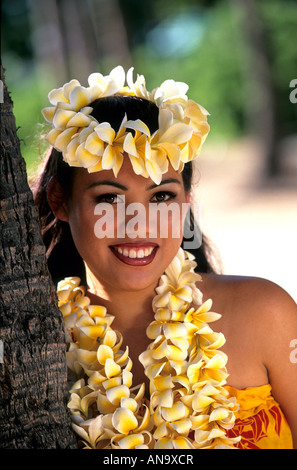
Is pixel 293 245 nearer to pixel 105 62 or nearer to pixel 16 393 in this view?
pixel 16 393

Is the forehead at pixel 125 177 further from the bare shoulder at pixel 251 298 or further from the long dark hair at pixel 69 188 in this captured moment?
the bare shoulder at pixel 251 298

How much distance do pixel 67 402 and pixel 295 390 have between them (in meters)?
0.80

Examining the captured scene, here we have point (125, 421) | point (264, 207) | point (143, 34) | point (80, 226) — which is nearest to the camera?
point (125, 421)

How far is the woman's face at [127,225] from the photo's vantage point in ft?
7.59

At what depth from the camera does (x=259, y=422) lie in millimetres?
2461

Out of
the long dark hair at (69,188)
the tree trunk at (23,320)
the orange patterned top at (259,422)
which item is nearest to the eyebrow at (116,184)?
the long dark hair at (69,188)

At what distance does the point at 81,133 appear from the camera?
88.5 inches

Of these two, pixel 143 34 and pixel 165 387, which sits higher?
pixel 143 34

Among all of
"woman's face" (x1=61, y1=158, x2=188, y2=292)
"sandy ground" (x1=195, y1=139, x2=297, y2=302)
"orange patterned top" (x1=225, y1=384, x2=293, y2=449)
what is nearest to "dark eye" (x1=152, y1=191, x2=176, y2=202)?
"woman's face" (x1=61, y1=158, x2=188, y2=292)

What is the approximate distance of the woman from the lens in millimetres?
2254

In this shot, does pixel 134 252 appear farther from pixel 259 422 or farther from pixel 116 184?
pixel 259 422

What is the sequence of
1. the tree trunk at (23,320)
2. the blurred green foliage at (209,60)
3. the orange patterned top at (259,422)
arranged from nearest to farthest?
the tree trunk at (23,320) → the orange patterned top at (259,422) → the blurred green foliage at (209,60)

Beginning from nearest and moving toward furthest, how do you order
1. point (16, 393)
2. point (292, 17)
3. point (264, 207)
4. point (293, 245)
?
point (16, 393) → point (293, 245) → point (264, 207) → point (292, 17)

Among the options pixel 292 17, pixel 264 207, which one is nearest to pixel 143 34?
pixel 292 17
